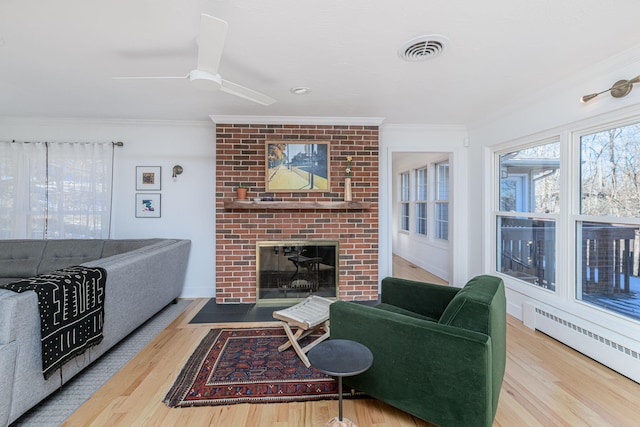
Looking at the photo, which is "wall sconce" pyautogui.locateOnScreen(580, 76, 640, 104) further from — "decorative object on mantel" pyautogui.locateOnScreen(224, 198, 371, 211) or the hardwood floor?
"decorative object on mantel" pyautogui.locateOnScreen(224, 198, 371, 211)

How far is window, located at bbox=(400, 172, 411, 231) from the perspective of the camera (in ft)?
20.4

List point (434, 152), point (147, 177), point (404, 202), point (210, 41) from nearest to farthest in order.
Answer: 1. point (210, 41)
2. point (147, 177)
3. point (434, 152)
4. point (404, 202)

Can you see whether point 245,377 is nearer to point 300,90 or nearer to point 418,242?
point 300,90

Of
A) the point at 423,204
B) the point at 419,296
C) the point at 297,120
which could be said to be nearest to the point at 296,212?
the point at 297,120

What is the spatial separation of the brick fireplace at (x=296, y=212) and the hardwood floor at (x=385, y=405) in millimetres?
1430

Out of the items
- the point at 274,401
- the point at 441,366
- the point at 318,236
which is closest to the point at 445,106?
the point at 318,236

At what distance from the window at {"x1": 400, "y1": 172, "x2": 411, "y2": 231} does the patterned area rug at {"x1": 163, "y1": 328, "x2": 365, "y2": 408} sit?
15.2 feet

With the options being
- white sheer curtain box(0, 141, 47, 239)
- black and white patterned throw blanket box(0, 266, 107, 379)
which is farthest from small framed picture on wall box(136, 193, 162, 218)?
black and white patterned throw blanket box(0, 266, 107, 379)

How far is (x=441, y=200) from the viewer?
477 centimetres

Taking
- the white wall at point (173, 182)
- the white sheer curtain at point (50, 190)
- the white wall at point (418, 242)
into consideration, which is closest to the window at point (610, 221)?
the white wall at point (418, 242)

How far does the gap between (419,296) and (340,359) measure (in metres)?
1.10

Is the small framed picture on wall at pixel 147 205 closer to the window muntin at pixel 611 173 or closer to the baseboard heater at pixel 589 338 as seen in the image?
the baseboard heater at pixel 589 338

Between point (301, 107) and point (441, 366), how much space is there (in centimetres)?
271

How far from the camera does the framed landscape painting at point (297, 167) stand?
134 inches
